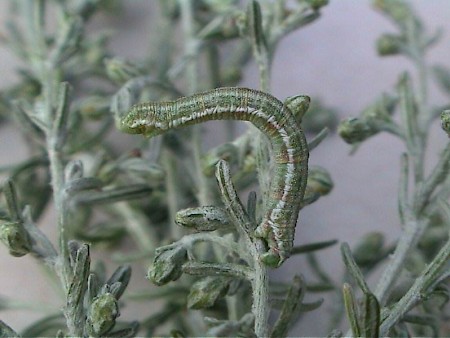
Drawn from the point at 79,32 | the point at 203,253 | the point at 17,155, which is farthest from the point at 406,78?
the point at 17,155

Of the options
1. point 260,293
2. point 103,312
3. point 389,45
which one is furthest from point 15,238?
point 389,45

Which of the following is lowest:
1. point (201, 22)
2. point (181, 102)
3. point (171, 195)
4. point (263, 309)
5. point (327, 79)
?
point (263, 309)

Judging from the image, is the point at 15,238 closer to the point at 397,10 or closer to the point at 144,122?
the point at 144,122

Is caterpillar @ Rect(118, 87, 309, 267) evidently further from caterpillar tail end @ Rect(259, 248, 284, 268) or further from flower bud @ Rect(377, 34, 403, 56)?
flower bud @ Rect(377, 34, 403, 56)

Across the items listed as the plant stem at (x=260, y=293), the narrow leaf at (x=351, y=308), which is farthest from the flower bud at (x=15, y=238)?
the narrow leaf at (x=351, y=308)

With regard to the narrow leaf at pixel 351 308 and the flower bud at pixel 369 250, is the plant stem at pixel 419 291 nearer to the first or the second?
the narrow leaf at pixel 351 308

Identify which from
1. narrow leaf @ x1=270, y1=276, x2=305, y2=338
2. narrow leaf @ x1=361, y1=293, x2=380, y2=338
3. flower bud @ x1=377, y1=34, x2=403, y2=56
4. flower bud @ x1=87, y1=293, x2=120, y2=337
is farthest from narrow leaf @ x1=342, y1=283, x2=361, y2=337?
flower bud @ x1=377, y1=34, x2=403, y2=56

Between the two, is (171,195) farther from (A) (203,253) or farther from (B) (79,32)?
(B) (79,32)
